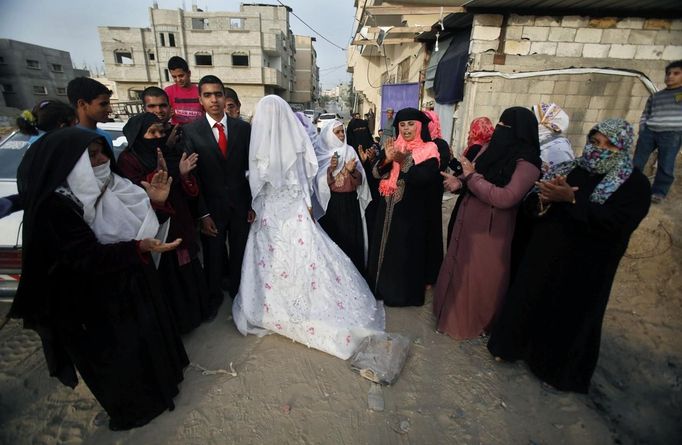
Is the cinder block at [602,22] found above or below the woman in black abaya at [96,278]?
above

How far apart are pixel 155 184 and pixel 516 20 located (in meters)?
6.15

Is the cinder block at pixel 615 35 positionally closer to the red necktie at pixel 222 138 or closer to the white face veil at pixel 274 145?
the white face veil at pixel 274 145

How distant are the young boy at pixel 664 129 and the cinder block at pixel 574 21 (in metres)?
1.67

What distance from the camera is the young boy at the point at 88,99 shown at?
229 centimetres

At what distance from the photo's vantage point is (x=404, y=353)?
7.95ft

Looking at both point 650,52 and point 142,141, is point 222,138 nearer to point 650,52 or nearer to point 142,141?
point 142,141

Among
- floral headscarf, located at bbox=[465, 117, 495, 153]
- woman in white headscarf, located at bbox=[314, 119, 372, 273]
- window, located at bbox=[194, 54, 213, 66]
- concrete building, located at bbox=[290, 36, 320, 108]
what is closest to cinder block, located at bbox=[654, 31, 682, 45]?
floral headscarf, located at bbox=[465, 117, 495, 153]

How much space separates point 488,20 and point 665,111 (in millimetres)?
2914

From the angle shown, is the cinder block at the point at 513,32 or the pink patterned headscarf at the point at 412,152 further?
the cinder block at the point at 513,32

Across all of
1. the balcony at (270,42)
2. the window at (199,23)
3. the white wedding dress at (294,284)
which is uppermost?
the window at (199,23)

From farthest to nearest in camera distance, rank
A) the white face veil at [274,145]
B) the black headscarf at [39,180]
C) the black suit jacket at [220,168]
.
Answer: the black suit jacket at [220,168] < the white face veil at [274,145] < the black headscarf at [39,180]

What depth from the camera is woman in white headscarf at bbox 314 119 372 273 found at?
3.05 m

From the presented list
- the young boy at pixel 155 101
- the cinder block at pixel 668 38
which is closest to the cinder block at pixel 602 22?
the cinder block at pixel 668 38

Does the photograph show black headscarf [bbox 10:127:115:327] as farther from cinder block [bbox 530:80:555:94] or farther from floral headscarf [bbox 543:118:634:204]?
cinder block [bbox 530:80:555:94]
